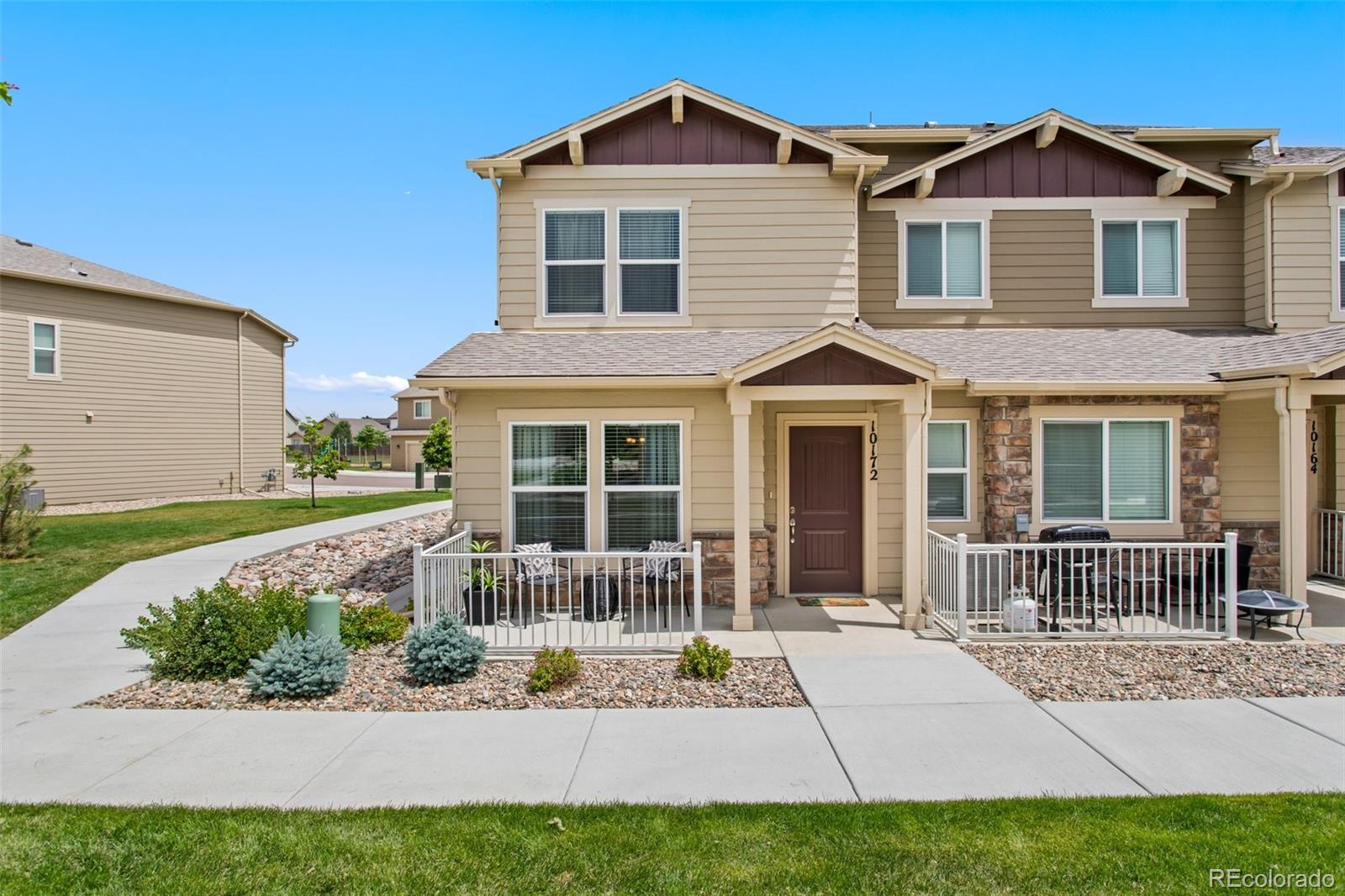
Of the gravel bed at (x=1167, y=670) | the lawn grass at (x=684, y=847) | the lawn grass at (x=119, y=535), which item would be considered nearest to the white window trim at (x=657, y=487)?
the gravel bed at (x=1167, y=670)

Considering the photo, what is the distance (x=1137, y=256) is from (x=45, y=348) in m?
24.6

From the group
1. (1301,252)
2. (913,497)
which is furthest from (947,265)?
(1301,252)

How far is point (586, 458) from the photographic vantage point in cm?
938

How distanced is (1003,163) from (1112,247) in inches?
83.1

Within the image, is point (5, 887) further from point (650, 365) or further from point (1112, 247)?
point (1112, 247)

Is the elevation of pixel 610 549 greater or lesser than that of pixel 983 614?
greater

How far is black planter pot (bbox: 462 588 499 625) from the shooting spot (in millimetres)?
8109

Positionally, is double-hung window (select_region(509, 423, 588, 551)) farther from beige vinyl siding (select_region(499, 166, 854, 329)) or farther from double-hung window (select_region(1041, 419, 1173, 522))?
double-hung window (select_region(1041, 419, 1173, 522))

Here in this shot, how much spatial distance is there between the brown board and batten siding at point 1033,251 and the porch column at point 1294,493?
276 cm

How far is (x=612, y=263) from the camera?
9938mm

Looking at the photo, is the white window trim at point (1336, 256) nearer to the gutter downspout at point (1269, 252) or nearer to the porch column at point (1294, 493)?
the gutter downspout at point (1269, 252)

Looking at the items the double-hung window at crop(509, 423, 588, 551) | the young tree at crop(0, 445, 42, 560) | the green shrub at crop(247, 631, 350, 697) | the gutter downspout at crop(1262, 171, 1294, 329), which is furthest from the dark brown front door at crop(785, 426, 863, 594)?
the young tree at crop(0, 445, 42, 560)

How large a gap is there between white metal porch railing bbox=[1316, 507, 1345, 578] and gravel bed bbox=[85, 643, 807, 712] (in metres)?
9.12

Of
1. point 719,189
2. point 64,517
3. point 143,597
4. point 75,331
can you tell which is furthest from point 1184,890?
point 75,331
